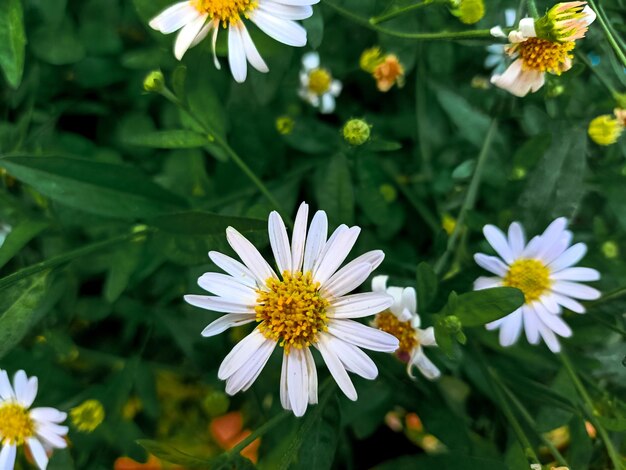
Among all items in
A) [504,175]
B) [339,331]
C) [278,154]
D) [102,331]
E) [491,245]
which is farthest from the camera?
[102,331]

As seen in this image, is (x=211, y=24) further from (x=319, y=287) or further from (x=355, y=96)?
(x=355, y=96)

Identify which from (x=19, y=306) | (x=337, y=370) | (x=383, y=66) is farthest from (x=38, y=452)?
(x=383, y=66)

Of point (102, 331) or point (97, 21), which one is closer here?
point (97, 21)

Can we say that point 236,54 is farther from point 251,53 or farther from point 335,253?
point 335,253

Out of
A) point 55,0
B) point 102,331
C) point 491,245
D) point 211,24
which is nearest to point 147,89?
point 211,24

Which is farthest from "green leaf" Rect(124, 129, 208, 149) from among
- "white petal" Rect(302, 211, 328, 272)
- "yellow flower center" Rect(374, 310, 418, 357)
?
"yellow flower center" Rect(374, 310, 418, 357)

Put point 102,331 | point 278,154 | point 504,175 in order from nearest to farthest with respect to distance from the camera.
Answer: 1. point 504,175
2. point 278,154
3. point 102,331

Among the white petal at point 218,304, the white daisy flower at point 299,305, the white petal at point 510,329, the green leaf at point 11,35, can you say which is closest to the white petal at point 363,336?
the white daisy flower at point 299,305

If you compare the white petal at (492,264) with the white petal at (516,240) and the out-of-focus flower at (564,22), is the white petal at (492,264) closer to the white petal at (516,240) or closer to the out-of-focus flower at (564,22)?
the white petal at (516,240)
